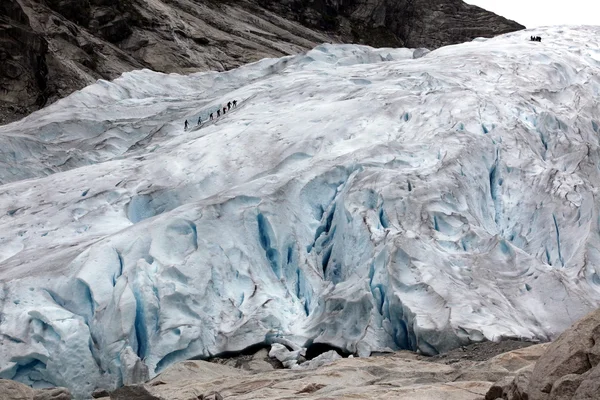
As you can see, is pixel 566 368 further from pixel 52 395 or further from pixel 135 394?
pixel 52 395

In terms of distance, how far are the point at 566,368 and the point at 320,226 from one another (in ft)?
29.7

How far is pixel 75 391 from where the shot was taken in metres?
12.4

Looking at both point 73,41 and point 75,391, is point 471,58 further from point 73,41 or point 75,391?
point 73,41

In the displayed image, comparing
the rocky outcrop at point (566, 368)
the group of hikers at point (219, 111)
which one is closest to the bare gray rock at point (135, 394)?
the rocky outcrop at point (566, 368)

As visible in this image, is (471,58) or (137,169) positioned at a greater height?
(471,58)

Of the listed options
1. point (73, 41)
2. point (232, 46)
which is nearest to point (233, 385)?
point (73, 41)

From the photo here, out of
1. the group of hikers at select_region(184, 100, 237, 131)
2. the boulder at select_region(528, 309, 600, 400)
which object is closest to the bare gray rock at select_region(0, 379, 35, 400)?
the boulder at select_region(528, 309, 600, 400)

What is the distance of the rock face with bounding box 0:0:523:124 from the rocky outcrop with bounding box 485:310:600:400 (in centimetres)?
3327

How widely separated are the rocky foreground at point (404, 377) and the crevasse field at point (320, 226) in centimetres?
76

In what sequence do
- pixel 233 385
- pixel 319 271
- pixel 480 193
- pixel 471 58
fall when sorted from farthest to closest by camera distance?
pixel 471 58 → pixel 480 193 → pixel 319 271 → pixel 233 385

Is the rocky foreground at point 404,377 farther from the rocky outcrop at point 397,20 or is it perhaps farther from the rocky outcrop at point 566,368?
the rocky outcrop at point 397,20

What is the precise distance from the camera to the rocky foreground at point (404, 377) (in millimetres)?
6797

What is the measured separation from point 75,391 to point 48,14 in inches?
1505

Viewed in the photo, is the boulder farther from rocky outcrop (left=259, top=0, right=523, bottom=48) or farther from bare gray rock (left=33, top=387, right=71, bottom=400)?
rocky outcrop (left=259, top=0, right=523, bottom=48)
